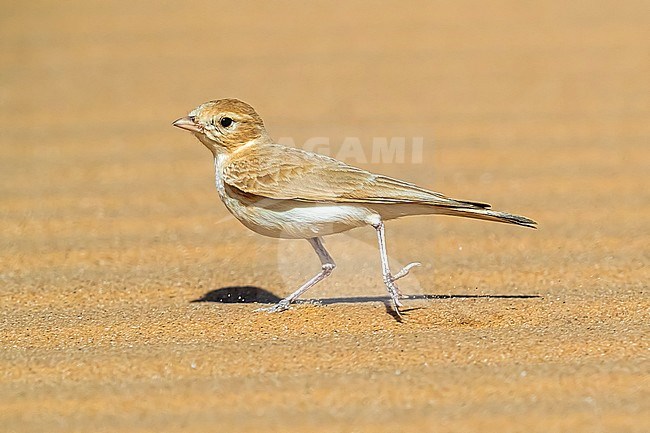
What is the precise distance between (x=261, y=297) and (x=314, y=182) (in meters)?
0.98

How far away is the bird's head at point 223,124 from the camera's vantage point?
5156mm

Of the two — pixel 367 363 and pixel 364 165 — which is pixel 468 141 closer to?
pixel 364 165

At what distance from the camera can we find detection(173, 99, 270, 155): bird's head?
16.9 feet

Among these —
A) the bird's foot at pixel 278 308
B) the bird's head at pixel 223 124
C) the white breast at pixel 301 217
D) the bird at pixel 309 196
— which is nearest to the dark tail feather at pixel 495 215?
the bird at pixel 309 196

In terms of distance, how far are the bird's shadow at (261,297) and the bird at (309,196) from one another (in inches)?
8.1

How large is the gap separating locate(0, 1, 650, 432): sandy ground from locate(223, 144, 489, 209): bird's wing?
22.0 inches

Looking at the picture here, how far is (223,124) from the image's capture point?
17.0 feet

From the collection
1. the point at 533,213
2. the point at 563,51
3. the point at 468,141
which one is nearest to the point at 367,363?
the point at 533,213

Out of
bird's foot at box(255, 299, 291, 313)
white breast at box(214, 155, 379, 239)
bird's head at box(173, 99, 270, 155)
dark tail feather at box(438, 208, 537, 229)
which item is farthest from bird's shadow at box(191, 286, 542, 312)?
bird's head at box(173, 99, 270, 155)

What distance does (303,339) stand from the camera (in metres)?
4.48

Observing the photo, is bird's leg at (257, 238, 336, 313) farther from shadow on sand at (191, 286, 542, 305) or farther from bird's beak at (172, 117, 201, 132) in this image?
bird's beak at (172, 117, 201, 132)

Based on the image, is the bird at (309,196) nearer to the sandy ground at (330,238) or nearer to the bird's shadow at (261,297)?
the bird's shadow at (261,297)

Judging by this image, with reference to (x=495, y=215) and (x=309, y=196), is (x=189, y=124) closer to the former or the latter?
(x=309, y=196)

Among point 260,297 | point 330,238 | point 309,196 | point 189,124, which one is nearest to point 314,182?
point 309,196
